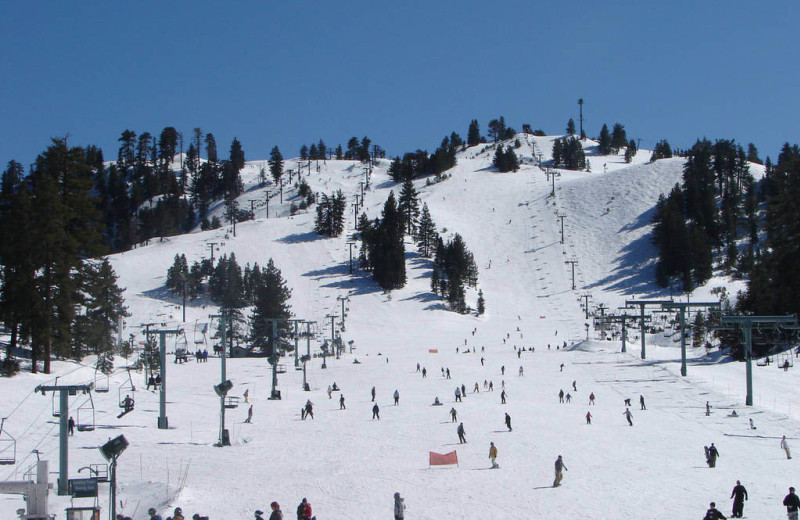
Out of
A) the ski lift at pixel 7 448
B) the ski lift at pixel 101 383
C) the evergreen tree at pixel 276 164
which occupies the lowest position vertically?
the ski lift at pixel 7 448

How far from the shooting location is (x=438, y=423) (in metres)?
33.8

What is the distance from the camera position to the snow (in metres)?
19.7

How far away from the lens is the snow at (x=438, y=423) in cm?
1972

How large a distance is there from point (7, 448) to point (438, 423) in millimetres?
17861

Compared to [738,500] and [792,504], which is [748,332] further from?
[792,504]

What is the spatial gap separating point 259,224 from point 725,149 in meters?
80.5

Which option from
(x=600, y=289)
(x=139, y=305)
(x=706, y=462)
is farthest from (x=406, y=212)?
(x=706, y=462)

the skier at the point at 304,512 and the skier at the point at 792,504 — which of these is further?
the skier at the point at 304,512

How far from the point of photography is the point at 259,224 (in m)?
130

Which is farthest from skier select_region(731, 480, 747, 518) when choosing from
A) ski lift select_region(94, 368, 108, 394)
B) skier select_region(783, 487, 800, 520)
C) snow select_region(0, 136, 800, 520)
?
ski lift select_region(94, 368, 108, 394)

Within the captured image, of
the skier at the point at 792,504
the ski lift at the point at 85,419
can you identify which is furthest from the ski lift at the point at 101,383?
the skier at the point at 792,504

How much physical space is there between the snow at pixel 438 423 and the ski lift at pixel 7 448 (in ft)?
0.87

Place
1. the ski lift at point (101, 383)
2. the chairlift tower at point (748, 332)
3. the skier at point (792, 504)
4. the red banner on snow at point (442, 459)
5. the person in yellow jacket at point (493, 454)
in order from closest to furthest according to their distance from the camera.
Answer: the skier at point (792, 504)
the person in yellow jacket at point (493, 454)
the red banner on snow at point (442, 459)
the ski lift at point (101, 383)
the chairlift tower at point (748, 332)

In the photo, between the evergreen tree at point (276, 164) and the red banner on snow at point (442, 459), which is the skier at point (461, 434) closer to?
the red banner on snow at point (442, 459)
